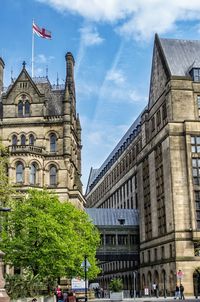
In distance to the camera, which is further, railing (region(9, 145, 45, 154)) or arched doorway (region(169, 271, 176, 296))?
railing (region(9, 145, 45, 154))

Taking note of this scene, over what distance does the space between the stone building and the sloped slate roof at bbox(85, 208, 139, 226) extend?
31.0ft

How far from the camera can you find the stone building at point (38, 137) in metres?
73.2

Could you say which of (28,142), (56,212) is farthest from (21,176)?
(56,212)

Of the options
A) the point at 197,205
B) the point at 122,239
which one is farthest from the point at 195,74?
the point at 122,239

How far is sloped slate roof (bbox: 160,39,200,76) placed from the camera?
259ft

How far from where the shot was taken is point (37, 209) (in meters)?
53.3

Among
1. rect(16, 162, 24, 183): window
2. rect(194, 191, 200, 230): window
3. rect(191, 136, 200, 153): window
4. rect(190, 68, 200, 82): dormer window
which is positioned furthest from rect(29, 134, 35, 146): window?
rect(190, 68, 200, 82): dormer window

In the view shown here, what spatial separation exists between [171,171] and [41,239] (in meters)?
27.0

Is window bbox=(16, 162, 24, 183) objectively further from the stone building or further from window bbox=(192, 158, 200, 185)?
window bbox=(192, 158, 200, 185)

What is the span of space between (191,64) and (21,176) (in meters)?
31.6

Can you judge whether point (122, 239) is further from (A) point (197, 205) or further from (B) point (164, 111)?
(B) point (164, 111)

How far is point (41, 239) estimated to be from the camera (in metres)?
50.5

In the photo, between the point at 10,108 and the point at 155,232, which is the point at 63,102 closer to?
the point at 10,108

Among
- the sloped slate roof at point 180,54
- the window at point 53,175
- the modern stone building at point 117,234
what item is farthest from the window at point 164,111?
the modern stone building at point 117,234
